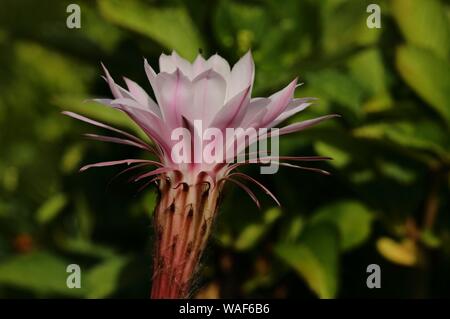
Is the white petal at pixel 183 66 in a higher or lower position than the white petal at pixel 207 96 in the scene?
higher

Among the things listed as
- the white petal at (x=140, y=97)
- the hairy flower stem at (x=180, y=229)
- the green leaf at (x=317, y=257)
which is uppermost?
the white petal at (x=140, y=97)

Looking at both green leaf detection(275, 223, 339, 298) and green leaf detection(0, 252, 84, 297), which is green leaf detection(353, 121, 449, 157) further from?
green leaf detection(0, 252, 84, 297)

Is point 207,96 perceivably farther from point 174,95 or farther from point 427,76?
point 427,76

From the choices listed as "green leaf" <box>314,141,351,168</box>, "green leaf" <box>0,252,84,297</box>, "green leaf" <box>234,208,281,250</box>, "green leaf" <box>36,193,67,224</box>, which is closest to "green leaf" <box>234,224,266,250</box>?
"green leaf" <box>234,208,281,250</box>

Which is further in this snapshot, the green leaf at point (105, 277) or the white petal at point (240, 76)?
the green leaf at point (105, 277)

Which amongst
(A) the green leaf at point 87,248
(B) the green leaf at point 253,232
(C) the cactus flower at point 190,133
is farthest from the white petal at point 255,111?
(A) the green leaf at point 87,248

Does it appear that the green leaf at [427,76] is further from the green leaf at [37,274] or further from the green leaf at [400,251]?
the green leaf at [37,274]

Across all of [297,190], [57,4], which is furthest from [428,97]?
[57,4]
